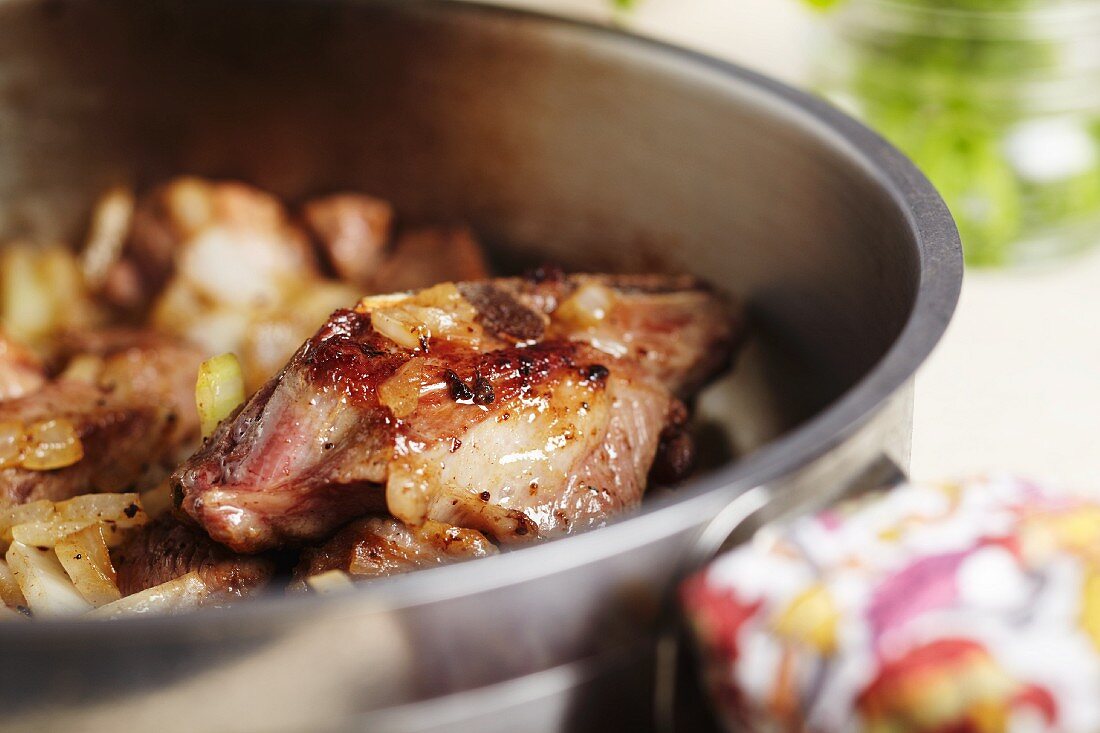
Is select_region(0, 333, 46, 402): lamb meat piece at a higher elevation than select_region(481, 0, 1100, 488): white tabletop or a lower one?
higher

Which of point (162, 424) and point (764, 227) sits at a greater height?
point (764, 227)

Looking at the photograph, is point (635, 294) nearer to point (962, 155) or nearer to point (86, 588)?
point (86, 588)

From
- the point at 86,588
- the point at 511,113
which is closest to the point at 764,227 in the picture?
the point at 511,113

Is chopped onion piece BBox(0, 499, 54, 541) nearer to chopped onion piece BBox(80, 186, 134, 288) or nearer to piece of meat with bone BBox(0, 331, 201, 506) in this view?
piece of meat with bone BBox(0, 331, 201, 506)

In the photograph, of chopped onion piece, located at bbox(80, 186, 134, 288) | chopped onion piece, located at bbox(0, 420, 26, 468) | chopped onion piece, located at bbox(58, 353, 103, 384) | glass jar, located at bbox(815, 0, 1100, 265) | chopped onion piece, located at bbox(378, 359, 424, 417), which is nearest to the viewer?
chopped onion piece, located at bbox(378, 359, 424, 417)

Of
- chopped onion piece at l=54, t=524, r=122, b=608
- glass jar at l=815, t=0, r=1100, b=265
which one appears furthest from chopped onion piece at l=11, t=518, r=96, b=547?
glass jar at l=815, t=0, r=1100, b=265

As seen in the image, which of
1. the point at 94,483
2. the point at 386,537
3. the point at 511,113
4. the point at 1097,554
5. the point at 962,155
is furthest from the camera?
the point at 962,155
